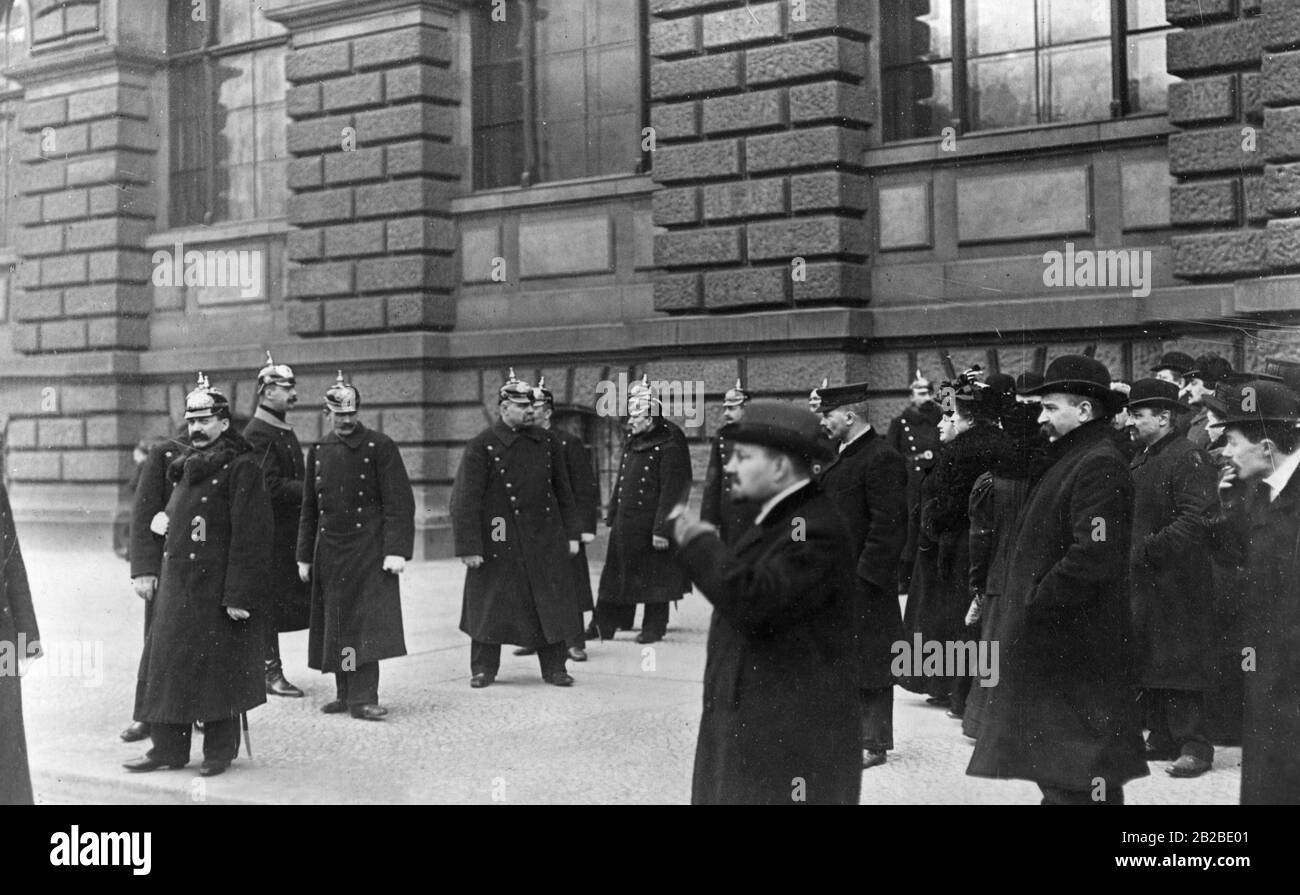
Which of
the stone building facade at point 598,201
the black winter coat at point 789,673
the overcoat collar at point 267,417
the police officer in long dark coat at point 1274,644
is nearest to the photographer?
the black winter coat at point 789,673

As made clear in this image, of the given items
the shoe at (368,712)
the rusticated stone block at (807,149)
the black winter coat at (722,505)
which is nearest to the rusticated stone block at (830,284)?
the rusticated stone block at (807,149)

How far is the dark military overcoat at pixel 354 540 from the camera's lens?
934 centimetres

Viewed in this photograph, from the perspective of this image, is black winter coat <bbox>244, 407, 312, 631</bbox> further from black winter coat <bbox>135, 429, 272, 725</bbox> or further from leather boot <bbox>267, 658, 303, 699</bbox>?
black winter coat <bbox>135, 429, 272, 725</bbox>

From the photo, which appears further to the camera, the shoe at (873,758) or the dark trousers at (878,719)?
the dark trousers at (878,719)

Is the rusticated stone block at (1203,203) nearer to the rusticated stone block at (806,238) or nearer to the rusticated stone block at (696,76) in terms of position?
the rusticated stone block at (806,238)

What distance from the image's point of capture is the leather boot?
32.2 ft

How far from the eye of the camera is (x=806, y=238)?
1380 cm

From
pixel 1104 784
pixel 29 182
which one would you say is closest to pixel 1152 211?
pixel 1104 784

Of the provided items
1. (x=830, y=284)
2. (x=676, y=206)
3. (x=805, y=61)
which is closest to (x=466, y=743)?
(x=830, y=284)

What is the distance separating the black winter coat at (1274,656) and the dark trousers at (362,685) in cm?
511

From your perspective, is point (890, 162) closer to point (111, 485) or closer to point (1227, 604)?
point (1227, 604)

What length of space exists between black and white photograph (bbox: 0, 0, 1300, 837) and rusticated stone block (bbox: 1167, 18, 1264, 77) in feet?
0.12

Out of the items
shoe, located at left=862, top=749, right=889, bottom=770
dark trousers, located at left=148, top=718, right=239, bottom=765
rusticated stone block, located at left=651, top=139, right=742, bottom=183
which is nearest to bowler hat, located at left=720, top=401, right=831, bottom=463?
shoe, located at left=862, top=749, right=889, bottom=770

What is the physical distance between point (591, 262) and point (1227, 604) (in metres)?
9.19
